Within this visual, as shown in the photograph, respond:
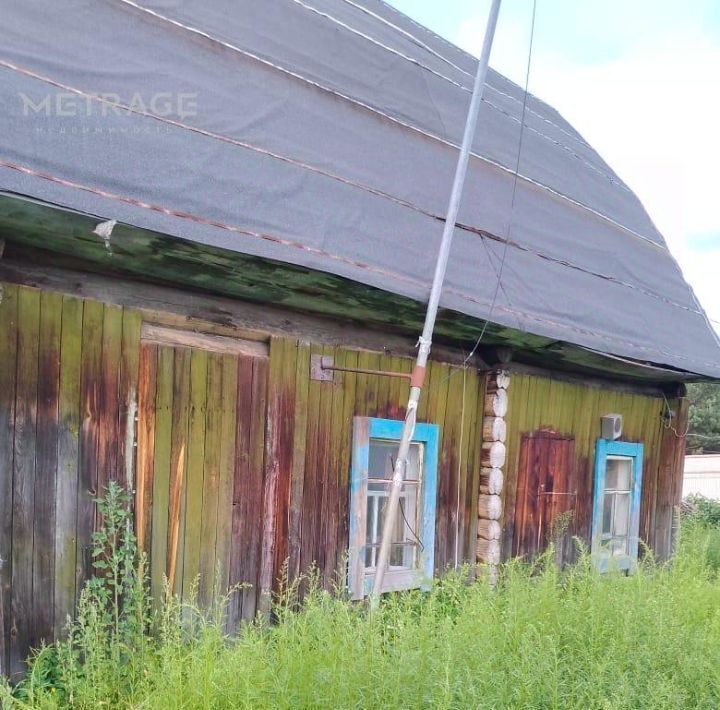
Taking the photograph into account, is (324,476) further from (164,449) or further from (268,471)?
(164,449)

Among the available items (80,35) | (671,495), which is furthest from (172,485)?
(671,495)

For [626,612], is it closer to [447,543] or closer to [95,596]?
[447,543]

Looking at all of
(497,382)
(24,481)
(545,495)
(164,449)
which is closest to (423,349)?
(164,449)

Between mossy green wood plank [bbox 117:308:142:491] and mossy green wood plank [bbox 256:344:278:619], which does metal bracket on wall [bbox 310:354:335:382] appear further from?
mossy green wood plank [bbox 117:308:142:491]

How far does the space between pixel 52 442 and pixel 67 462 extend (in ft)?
0.46

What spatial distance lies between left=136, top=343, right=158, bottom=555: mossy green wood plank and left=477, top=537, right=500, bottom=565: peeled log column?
3.12 metres

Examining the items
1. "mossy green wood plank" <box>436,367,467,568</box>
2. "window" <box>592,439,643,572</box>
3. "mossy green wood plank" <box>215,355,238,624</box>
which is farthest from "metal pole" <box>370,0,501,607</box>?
"window" <box>592,439,643,572</box>

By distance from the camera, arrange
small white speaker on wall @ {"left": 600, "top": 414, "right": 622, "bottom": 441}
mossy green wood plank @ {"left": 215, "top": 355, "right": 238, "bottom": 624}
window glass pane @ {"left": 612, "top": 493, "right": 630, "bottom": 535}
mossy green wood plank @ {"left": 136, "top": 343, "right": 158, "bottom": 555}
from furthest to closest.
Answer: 1. window glass pane @ {"left": 612, "top": 493, "right": 630, "bottom": 535}
2. small white speaker on wall @ {"left": 600, "top": 414, "right": 622, "bottom": 441}
3. mossy green wood plank @ {"left": 215, "top": 355, "right": 238, "bottom": 624}
4. mossy green wood plank @ {"left": 136, "top": 343, "right": 158, "bottom": 555}

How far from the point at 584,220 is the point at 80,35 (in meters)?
5.59

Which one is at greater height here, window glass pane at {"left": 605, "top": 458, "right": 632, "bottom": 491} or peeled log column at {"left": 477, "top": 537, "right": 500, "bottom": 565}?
window glass pane at {"left": 605, "top": 458, "right": 632, "bottom": 491}

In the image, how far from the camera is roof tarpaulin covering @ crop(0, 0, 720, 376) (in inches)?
139

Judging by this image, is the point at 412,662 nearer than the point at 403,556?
Yes

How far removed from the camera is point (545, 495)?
709 centimetres

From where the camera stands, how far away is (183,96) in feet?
14.0
